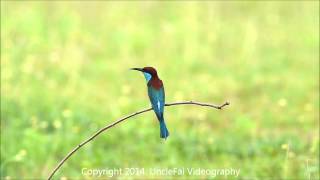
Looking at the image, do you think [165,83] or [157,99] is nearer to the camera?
[157,99]

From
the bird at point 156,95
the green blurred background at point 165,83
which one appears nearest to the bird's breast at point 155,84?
the bird at point 156,95

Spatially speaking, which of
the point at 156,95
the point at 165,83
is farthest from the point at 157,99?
the point at 165,83

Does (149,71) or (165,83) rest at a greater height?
(165,83)

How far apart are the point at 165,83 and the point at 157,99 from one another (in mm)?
4519

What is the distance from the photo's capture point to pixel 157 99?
2.30 m

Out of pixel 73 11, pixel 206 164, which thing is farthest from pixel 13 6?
pixel 206 164

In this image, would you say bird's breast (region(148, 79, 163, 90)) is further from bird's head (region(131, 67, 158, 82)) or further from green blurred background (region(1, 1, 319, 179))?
green blurred background (region(1, 1, 319, 179))

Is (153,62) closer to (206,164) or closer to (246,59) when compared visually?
(246,59)

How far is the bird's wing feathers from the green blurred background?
141 centimetres

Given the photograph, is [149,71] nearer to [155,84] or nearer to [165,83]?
[155,84]

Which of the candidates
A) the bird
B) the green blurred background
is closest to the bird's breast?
the bird

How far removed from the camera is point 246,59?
746 centimetres

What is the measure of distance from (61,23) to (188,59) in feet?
5.59

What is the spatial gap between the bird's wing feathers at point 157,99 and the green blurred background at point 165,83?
4.64ft
